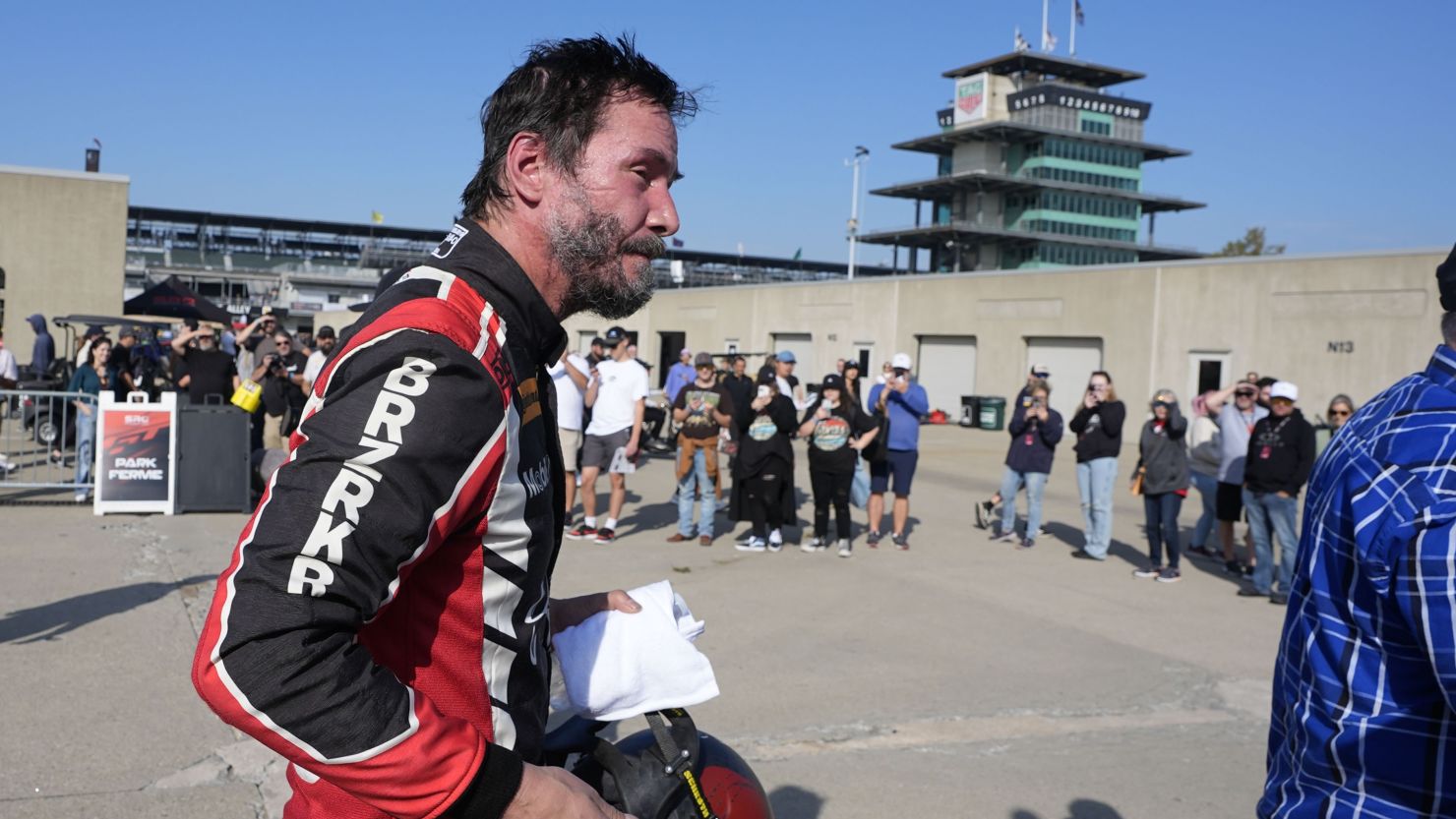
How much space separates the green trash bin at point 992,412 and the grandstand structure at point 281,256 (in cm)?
5058

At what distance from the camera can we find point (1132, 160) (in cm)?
8819

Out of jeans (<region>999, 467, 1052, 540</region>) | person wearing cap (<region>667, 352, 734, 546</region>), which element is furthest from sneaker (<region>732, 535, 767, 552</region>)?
jeans (<region>999, 467, 1052, 540</region>)

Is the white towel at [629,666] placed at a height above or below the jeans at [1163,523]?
above

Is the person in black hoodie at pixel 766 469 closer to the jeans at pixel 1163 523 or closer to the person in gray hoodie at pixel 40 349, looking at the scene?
the jeans at pixel 1163 523

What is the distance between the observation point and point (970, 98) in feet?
277

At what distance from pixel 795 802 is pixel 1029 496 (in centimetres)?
806

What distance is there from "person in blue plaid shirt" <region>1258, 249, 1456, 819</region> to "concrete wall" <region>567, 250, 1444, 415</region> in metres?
22.9

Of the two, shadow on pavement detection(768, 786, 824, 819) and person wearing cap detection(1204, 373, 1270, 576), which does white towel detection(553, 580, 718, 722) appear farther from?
person wearing cap detection(1204, 373, 1270, 576)

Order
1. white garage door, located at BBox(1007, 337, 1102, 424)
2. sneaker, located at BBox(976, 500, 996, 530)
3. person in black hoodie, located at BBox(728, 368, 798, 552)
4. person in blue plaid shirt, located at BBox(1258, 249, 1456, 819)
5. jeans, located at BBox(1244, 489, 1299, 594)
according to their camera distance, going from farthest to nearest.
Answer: white garage door, located at BBox(1007, 337, 1102, 424)
sneaker, located at BBox(976, 500, 996, 530)
person in black hoodie, located at BBox(728, 368, 798, 552)
jeans, located at BBox(1244, 489, 1299, 594)
person in blue plaid shirt, located at BBox(1258, 249, 1456, 819)

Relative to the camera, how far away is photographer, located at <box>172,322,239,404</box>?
1181cm

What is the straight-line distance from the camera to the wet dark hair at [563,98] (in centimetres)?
164

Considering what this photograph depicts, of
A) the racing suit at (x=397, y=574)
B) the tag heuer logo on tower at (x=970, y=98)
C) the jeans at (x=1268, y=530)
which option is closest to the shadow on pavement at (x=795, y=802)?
the racing suit at (x=397, y=574)

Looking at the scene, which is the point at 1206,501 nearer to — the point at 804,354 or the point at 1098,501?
the point at 1098,501

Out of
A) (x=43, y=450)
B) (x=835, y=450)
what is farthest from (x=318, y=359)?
(x=835, y=450)
